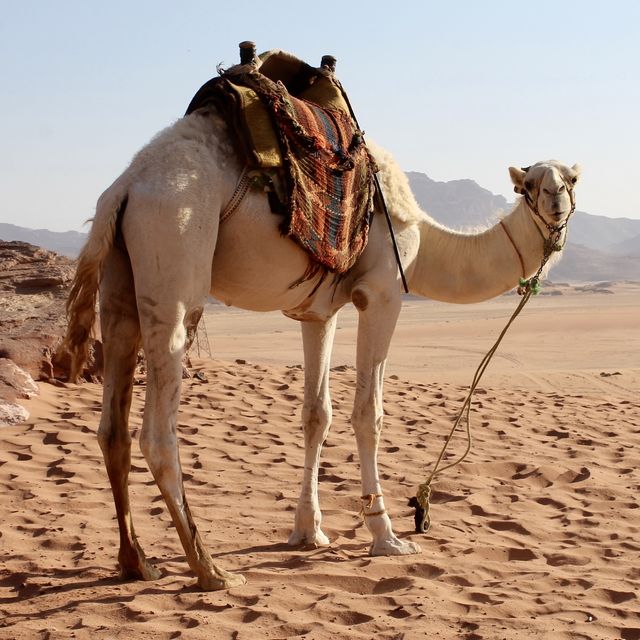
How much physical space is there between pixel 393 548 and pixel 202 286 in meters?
2.00

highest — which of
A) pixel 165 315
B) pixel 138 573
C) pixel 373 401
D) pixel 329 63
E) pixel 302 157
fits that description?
pixel 329 63

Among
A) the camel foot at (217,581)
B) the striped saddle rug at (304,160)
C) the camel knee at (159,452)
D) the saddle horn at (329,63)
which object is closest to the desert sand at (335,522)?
the camel foot at (217,581)

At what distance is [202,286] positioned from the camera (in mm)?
4832

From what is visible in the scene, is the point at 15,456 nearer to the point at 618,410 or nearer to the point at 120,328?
the point at 120,328

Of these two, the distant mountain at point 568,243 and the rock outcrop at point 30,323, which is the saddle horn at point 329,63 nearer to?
the rock outcrop at point 30,323

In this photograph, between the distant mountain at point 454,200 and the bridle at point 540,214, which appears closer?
the bridle at point 540,214

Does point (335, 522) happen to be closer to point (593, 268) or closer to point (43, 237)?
point (593, 268)

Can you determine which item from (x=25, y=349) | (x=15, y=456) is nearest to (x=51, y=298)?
(x=25, y=349)


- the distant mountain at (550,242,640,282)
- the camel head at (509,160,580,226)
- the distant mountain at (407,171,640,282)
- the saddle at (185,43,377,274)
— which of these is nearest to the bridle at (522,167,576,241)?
the camel head at (509,160,580,226)

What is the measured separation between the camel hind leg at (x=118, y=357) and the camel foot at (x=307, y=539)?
122 cm

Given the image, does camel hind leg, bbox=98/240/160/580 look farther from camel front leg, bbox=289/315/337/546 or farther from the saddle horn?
the saddle horn

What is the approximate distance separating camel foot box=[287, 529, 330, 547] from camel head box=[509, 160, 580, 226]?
2.36 meters

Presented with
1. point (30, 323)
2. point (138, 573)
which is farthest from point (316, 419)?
point (30, 323)

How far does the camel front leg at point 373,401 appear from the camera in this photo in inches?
226
